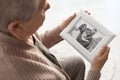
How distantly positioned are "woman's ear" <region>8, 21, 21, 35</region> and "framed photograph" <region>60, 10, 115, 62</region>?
0.38 meters

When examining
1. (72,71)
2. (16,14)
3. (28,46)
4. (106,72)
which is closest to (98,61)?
(72,71)

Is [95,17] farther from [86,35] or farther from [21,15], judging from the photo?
[21,15]

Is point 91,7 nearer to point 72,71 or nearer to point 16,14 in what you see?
point 72,71

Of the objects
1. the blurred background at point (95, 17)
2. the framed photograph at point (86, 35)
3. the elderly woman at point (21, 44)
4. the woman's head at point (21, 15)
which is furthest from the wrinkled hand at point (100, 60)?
the blurred background at point (95, 17)

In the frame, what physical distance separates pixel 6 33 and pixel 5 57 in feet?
0.24

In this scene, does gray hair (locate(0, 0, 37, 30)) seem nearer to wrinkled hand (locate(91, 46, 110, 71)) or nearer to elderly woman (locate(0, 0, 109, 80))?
elderly woman (locate(0, 0, 109, 80))

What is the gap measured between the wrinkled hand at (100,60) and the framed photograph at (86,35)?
0.06 meters

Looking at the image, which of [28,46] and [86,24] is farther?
[86,24]

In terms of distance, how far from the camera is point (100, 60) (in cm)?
101

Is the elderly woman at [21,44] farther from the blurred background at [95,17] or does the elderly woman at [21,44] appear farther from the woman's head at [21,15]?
the blurred background at [95,17]

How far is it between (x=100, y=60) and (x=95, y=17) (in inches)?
37.9

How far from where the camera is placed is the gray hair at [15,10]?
2.41ft

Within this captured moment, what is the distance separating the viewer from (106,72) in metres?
1.55

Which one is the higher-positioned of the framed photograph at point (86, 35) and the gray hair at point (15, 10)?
the gray hair at point (15, 10)
